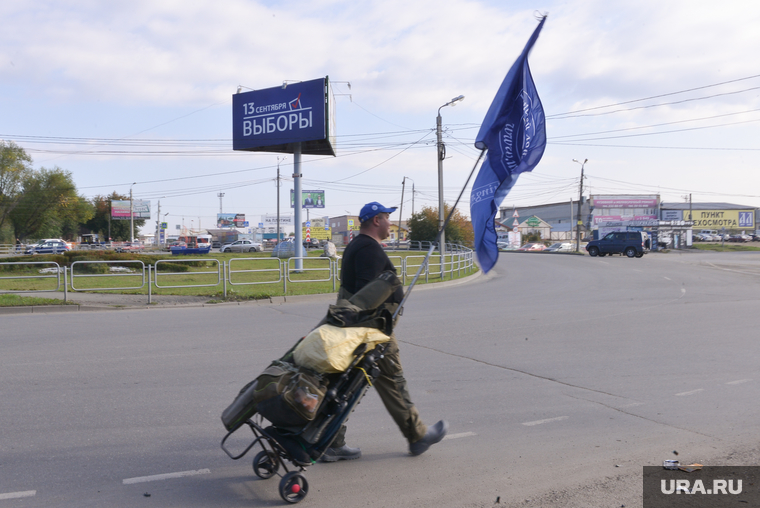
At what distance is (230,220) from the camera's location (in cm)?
12375

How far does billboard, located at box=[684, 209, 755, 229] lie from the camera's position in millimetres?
90938

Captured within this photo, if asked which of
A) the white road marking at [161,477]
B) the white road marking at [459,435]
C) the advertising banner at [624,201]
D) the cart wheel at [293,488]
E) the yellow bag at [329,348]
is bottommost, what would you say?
the white road marking at [459,435]

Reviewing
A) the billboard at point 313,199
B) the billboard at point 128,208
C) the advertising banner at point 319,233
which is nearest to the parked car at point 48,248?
the billboard at point 128,208

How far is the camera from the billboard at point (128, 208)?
8782 cm

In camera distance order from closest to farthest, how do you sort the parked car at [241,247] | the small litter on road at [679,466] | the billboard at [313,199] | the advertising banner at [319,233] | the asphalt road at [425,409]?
the asphalt road at [425,409], the small litter on road at [679,466], the parked car at [241,247], the billboard at [313,199], the advertising banner at [319,233]

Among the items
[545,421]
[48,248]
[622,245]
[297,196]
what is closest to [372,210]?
[545,421]

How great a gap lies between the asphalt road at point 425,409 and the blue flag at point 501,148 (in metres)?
1.73

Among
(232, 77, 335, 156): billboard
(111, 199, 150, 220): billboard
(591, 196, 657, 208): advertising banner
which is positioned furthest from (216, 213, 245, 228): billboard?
(232, 77, 335, 156): billboard

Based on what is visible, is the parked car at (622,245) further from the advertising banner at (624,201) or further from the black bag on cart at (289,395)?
the black bag on cart at (289,395)

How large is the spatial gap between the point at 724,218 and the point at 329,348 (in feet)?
341

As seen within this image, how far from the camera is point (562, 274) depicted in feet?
87.5

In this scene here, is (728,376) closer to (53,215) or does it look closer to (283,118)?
(283,118)

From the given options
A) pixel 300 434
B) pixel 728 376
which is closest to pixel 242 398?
A: pixel 300 434

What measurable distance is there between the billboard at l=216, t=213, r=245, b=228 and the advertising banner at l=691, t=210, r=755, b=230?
276ft
